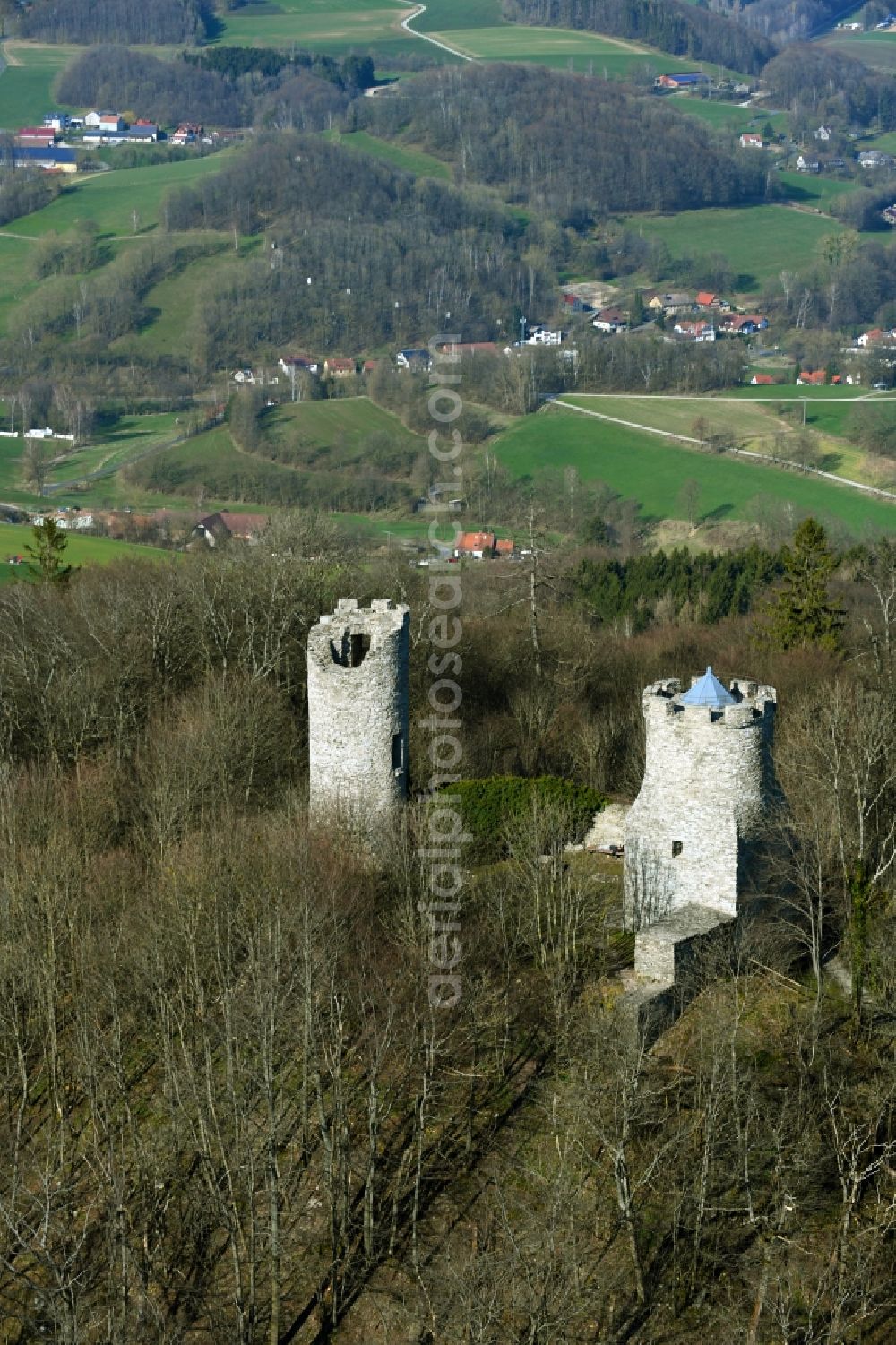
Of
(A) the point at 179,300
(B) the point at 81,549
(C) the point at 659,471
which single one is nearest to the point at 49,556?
(B) the point at 81,549

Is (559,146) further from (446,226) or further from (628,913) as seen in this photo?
(628,913)

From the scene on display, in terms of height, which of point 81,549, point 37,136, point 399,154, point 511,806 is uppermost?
point 511,806

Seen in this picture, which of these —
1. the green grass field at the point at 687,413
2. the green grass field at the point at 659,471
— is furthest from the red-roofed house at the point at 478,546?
the green grass field at the point at 687,413

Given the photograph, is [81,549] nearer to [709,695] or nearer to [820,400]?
[709,695]

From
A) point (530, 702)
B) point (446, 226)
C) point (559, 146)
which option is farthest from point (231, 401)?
point (559, 146)

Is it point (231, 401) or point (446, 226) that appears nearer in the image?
point (231, 401)

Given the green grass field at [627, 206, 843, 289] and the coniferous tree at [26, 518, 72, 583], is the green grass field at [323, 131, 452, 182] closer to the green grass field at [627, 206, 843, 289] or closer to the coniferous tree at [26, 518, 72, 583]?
the green grass field at [627, 206, 843, 289]
